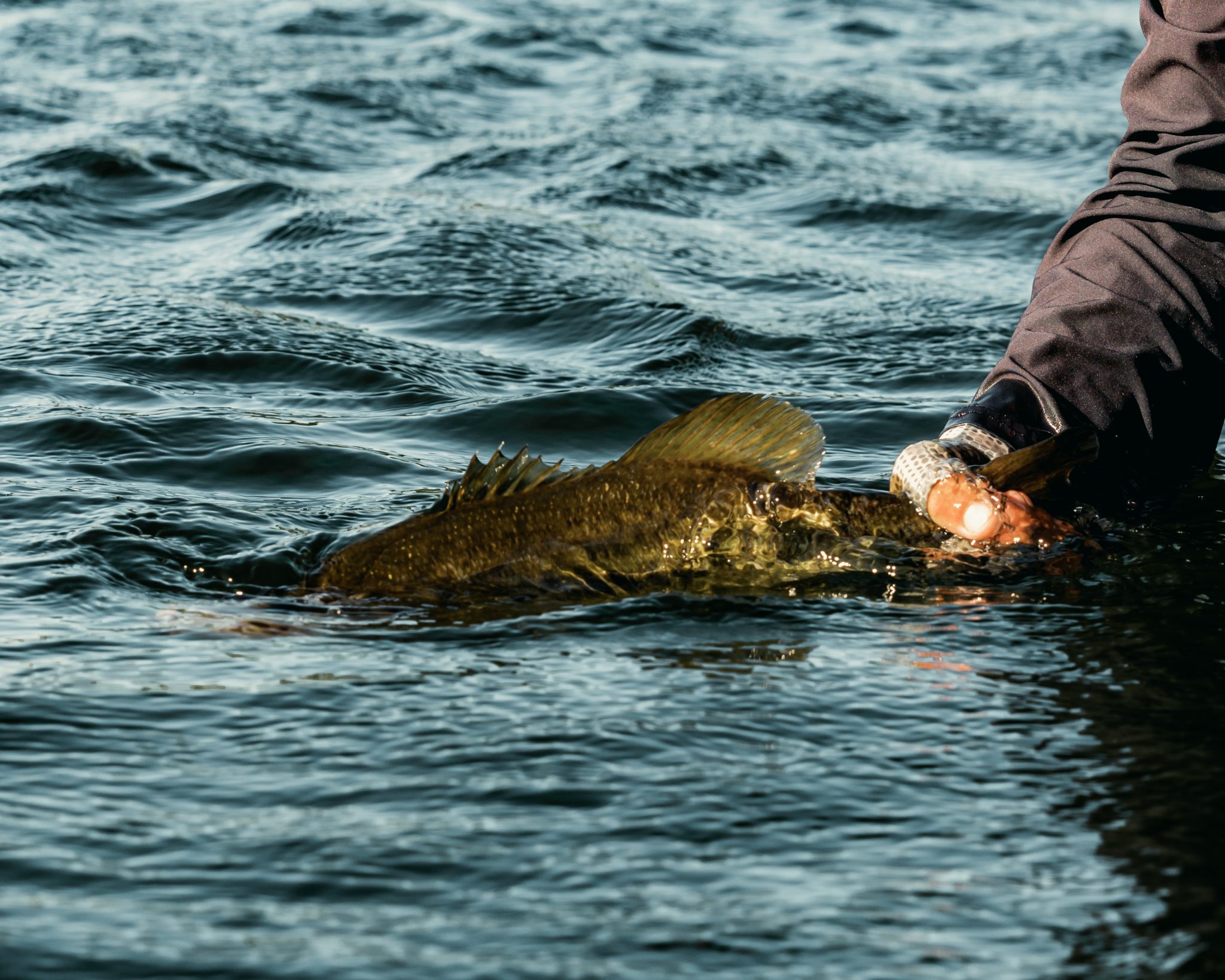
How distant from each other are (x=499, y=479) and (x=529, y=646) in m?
0.42

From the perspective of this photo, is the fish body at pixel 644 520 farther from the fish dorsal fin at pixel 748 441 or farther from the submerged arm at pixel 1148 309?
the submerged arm at pixel 1148 309

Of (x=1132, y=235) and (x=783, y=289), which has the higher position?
(x=1132, y=235)

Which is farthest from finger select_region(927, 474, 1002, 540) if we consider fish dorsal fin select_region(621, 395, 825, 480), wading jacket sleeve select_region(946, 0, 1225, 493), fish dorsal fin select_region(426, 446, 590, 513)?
fish dorsal fin select_region(426, 446, 590, 513)

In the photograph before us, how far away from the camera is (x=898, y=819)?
288 cm

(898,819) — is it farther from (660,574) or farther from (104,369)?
(104,369)

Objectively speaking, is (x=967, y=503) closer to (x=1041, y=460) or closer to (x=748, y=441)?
(x=1041, y=460)

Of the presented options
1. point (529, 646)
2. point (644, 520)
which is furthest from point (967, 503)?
point (529, 646)

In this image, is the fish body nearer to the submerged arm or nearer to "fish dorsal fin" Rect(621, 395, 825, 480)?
"fish dorsal fin" Rect(621, 395, 825, 480)

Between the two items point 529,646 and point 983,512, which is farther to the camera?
point 983,512

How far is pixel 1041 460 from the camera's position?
12.3 feet

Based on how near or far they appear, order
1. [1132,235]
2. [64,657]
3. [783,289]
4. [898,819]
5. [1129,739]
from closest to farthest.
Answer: [898,819] → [1129,739] → [64,657] → [1132,235] → [783,289]

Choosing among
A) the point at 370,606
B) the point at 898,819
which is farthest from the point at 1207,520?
the point at 370,606

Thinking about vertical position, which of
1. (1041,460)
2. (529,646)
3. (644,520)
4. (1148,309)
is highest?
(1148,309)

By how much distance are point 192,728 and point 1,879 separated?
0.61m
